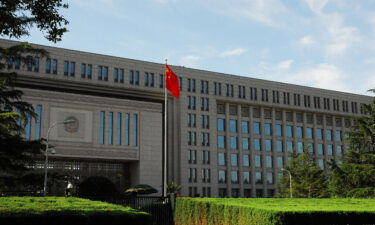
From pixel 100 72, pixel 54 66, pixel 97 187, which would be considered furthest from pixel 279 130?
pixel 54 66

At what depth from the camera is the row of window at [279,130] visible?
7506cm

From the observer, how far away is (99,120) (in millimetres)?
61500

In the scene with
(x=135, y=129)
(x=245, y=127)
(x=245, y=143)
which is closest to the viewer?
(x=135, y=129)

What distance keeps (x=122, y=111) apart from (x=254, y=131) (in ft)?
84.5

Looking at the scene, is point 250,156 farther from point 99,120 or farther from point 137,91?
point 99,120

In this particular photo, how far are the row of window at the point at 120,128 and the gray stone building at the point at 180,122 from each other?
145 millimetres

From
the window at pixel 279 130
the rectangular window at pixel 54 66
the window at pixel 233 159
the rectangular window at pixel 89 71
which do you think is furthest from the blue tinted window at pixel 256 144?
the rectangular window at pixel 54 66

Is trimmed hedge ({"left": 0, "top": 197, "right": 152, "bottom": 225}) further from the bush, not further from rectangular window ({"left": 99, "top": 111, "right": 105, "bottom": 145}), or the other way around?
rectangular window ({"left": 99, "top": 111, "right": 105, "bottom": 145})

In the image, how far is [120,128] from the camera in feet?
207

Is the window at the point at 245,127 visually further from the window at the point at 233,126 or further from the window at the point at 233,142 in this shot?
the window at the point at 233,142

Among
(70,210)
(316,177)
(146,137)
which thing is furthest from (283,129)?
(70,210)

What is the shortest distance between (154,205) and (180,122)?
48.1m

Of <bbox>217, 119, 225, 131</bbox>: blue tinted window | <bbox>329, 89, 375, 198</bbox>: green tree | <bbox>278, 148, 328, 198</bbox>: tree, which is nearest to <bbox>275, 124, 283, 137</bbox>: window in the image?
<bbox>217, 119, 225, 131</bbox>: blue tinted window

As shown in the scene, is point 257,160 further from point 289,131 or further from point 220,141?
point 289,131
